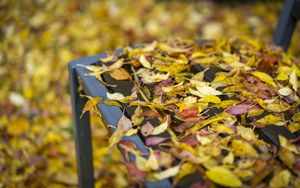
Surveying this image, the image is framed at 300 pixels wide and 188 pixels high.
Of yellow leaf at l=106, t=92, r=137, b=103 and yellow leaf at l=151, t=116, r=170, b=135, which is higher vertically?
yellow leaf at l=106, t=92, r=137, b=103

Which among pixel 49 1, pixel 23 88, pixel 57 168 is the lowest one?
pixel 57 168

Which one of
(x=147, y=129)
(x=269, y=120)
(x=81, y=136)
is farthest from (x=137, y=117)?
(x=81, y=136)

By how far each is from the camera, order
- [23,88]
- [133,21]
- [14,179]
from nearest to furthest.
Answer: [14,179] → [23,88] → [133,21]

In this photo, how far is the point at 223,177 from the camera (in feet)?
2.02

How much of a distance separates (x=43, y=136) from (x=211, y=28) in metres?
1.33

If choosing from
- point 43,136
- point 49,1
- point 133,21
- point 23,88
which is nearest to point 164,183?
point 43,136

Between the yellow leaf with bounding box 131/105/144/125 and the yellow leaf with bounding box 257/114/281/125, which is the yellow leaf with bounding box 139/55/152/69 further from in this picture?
the yellow leaf with bounding box 257/114/281/125

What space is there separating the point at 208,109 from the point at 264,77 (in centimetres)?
22

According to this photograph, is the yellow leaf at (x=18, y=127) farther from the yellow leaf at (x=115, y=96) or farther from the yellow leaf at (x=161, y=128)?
the yellow leaf at (x=161, y=128)

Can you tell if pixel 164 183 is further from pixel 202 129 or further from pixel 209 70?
pixel 209 70

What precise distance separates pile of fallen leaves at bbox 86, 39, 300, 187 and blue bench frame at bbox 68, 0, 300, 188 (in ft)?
0.06

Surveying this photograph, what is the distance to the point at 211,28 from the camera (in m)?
2.41

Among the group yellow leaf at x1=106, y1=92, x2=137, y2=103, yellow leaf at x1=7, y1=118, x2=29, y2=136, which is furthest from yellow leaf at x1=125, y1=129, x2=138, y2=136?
yellow leaf at x1=7, y1=118, x2=29, y2=136

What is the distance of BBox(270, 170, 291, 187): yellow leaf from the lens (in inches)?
24.5
